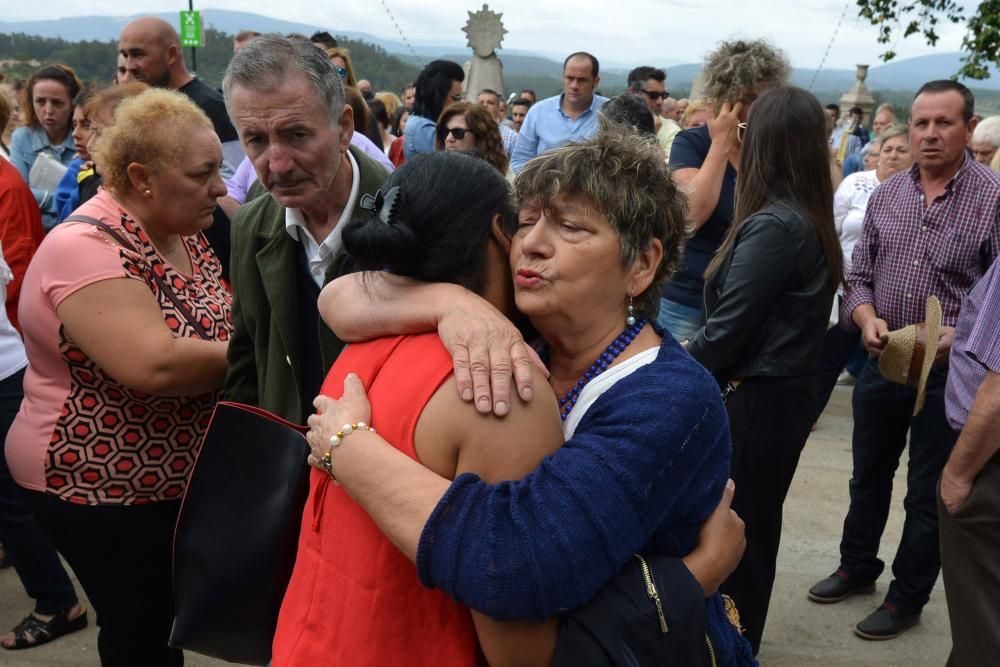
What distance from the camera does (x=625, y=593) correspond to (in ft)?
4.72

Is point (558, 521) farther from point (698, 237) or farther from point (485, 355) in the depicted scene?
point (698, 237)

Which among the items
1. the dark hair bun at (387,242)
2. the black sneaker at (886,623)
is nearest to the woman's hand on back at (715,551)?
the dark hair bun at (387,242)

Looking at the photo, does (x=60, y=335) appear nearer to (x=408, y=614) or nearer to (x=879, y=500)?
(x=408, y=614)

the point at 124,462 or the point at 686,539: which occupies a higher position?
the point at 686,539

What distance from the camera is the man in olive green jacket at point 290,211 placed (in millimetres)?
2287

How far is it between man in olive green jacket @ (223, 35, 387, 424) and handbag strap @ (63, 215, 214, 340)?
218 millimetres

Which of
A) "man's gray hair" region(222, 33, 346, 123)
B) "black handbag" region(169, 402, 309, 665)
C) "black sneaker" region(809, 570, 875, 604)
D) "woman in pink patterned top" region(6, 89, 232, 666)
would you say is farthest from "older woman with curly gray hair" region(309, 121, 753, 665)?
"black sneaker" region(809, 570, 875, 604)

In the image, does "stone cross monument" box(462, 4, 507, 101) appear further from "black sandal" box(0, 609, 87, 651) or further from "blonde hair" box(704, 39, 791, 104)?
"black sandal" box(0, 609, 87, 651)

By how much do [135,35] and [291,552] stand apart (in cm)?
412

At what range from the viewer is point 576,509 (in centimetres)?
133

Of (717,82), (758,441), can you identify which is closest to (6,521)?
(758,441)

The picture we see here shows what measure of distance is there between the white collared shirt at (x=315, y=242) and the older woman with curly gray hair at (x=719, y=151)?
192 cm

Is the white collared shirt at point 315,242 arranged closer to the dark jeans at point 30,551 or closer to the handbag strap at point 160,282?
the handbag strap at point 160,282

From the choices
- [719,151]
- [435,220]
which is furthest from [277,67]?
[719,151]
